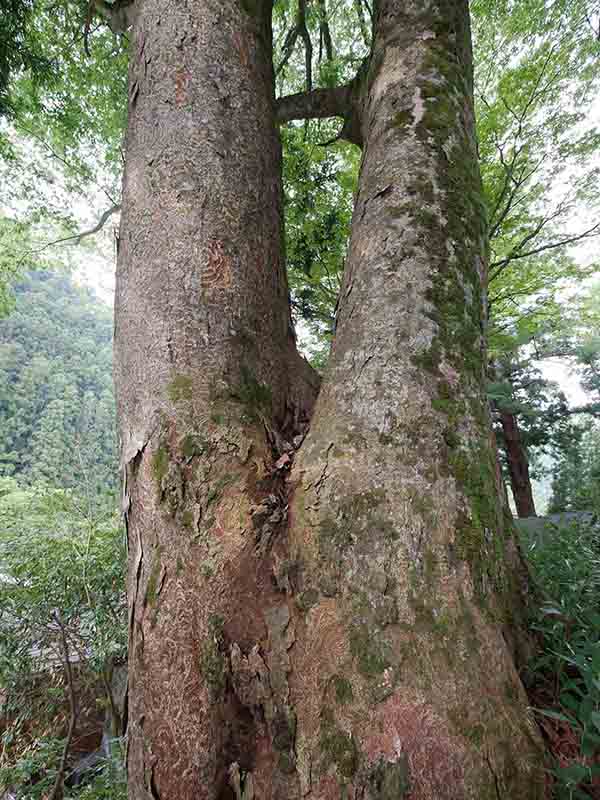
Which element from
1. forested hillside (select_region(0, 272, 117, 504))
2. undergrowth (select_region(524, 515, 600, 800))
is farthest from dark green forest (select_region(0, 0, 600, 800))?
forested hillside (select_region(0, 272, 117, 504))

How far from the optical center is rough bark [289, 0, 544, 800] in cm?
88

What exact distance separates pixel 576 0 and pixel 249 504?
7.02 metres

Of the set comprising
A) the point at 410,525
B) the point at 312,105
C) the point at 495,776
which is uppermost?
the point at 312,105

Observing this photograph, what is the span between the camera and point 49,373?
2628 centimetres

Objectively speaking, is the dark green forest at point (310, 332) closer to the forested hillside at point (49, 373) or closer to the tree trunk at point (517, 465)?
the tree trunk at point (517, 465)

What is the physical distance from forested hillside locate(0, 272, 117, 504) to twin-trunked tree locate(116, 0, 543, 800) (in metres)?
16.2

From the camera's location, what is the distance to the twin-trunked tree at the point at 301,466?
932mm

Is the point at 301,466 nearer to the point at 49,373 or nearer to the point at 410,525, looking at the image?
the point at 410,525

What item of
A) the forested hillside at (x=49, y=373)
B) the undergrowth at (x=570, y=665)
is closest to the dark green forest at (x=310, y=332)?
the undergrowth at (x=570, y=665)

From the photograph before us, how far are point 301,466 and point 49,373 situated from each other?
29.7 m

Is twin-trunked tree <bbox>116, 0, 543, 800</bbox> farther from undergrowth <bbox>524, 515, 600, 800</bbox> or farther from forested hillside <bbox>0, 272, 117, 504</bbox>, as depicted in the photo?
forested hillside <bbox>0, 272, 117, 504</bbox>

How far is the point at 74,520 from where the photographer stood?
10.1ft

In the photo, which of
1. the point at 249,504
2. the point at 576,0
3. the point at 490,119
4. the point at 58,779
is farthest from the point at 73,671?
the point at 576,0

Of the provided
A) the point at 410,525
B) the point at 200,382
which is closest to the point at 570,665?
the point at 410,525
